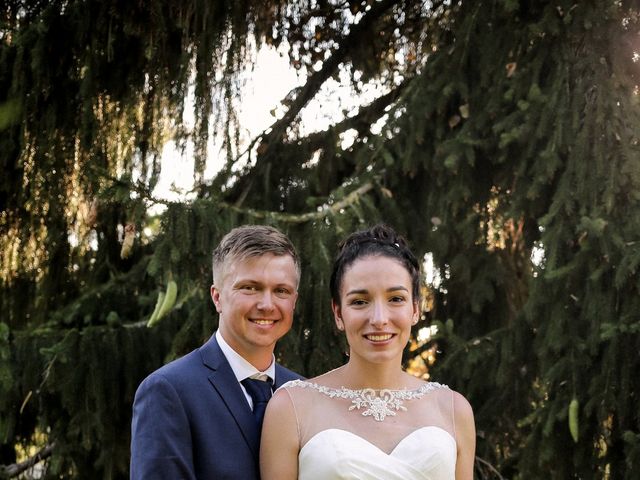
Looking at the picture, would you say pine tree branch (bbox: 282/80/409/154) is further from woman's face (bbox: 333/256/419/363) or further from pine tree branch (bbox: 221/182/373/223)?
woman's face (bbox: 333/256/419/363)

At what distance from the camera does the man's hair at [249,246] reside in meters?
2.90

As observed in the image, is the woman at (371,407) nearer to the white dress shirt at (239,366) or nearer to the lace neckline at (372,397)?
the lace neckline at (372,397)

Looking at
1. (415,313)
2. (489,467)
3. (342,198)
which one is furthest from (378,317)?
(489,467)

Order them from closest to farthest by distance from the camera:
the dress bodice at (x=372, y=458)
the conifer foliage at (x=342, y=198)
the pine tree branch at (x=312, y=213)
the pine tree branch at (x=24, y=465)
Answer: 1. the dress bodice at (x=372, y=458)
2. the conifer foliage at (x=342, y=198)
3. the pine tree branch at (x=312, y=213)
4. the pine tree branch at (x=24, y=465)

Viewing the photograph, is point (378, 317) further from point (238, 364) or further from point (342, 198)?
point (342, 198)

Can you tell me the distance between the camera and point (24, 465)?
5.72 m

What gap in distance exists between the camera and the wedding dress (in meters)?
2.72

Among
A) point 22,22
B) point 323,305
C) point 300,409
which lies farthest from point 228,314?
point 22,22

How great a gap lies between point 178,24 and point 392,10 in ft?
5.04

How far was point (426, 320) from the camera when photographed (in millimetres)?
5543

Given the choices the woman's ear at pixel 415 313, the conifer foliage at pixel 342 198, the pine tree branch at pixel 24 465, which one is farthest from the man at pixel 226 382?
the pine tree branch at pixel 24 465

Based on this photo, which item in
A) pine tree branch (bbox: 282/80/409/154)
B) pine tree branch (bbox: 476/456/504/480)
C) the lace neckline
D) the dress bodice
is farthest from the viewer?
pine tree branch (bbox: 282/80/409/154)

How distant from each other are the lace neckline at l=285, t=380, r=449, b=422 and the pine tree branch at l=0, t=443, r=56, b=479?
313 centimetres

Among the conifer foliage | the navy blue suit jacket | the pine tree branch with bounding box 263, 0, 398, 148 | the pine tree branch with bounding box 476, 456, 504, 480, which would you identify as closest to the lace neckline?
the navy blue suit jacket
